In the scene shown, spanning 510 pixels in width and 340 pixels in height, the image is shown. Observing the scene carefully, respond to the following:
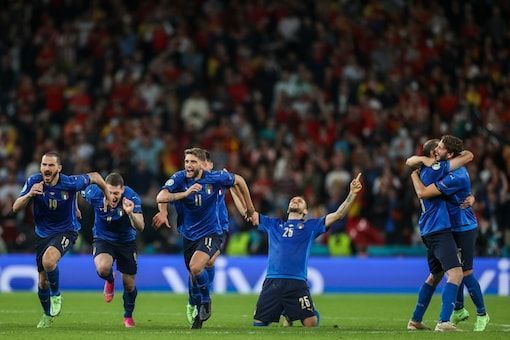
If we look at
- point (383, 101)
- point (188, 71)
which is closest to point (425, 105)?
point (383, 101)

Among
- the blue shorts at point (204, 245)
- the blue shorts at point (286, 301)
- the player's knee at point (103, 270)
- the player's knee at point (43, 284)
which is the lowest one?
the blue shorts at point (286, 301)

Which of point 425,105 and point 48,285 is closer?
point 48,285

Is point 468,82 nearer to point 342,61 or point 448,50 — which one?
point 448,50

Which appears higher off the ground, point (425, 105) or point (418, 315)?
point (425, 105)

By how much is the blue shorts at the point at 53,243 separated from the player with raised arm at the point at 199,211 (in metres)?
1.37

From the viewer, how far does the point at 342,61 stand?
92.3ft

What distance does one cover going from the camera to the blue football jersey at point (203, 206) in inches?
626

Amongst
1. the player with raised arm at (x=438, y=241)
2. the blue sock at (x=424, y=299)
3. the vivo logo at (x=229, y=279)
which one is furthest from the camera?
→ the vivo logo at (x=229, y=279)

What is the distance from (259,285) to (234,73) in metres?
6.40

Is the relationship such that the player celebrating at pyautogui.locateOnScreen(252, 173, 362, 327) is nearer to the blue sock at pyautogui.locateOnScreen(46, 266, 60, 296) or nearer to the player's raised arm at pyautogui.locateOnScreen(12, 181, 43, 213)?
the blue sock at pyautogui.locateOnScreen(46, 266, 60, 296)

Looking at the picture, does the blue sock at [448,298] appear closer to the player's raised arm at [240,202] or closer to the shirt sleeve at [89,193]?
the player's raised arm at [240,202]

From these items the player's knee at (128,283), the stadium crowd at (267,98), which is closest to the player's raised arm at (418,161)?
the player's knee at (128,283)

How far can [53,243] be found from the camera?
15578 mm

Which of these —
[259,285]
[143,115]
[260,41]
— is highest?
[260,41]
